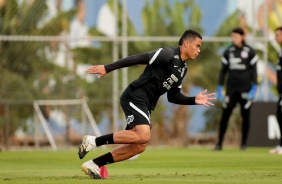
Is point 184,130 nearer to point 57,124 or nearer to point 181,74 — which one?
point 57,124

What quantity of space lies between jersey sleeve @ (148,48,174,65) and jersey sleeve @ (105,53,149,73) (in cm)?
6

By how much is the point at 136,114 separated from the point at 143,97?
0.26 m

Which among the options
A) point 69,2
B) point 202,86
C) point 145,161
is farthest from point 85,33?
point 145,161

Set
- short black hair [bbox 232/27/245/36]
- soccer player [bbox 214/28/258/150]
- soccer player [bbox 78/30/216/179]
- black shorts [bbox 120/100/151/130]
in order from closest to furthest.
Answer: soccer player [bbox 78/30/216/179] → black shorts [bbox 120/100/151/130] → short black hair [bbox 232/27/245/36] → soccer player [bbox 214/28/258/150]

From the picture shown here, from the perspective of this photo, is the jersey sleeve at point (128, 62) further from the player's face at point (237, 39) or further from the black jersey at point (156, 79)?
the player's face at point (237, 39)

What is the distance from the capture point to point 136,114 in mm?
10320

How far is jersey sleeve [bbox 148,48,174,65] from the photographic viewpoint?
10.3 metres

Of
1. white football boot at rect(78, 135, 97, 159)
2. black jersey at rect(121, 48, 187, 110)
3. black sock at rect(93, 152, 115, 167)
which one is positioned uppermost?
black jersey at rect(121, 48, 187, 110)

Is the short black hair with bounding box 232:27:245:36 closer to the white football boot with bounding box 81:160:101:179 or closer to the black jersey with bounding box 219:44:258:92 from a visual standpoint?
the black jersey with bounding box 219:44:258:92

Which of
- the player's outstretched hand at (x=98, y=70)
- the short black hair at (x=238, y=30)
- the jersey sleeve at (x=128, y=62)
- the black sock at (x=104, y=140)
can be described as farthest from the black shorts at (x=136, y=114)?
the short black hair at (x=238, y=30)

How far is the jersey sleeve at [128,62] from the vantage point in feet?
33.0

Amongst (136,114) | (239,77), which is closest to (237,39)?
(239,77)

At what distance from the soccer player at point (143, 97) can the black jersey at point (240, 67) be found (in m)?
8.40

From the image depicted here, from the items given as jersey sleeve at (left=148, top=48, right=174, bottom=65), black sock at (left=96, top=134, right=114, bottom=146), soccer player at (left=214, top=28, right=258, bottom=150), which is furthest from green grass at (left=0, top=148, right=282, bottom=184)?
soccer player at (left=214, top=28, right=258, bottom=150)
